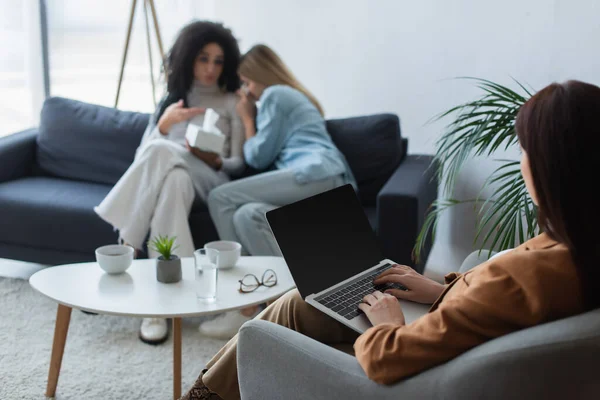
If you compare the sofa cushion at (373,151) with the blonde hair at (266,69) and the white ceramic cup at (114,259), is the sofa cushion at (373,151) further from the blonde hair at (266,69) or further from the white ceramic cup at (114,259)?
the white ceramic cup at (114,259)

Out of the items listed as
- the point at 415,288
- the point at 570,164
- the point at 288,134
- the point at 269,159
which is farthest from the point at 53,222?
the point at 570,164

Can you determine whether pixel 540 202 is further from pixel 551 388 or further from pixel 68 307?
pixel 68 307

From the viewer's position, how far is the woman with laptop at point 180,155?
2.97 meters

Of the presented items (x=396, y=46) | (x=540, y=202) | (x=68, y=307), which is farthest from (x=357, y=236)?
(x=396, y=46)

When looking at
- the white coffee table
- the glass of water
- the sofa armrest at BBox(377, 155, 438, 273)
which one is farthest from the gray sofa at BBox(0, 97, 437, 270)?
the glass of water

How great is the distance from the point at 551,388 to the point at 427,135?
250 centimetres

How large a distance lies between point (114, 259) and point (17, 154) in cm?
145

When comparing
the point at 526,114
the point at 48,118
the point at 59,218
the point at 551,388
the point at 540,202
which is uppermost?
the point at 526,114

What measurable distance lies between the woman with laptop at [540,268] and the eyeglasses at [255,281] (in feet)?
2.86

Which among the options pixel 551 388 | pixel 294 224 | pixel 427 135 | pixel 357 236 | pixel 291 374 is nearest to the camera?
pixel 551 388

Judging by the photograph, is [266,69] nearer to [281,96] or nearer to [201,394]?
[281,96]

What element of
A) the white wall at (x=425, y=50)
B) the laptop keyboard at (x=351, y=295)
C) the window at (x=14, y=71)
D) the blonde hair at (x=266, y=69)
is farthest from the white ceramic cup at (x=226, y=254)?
the window at (x=14, y=71)

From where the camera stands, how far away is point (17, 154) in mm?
3471

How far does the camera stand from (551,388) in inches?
46.6
